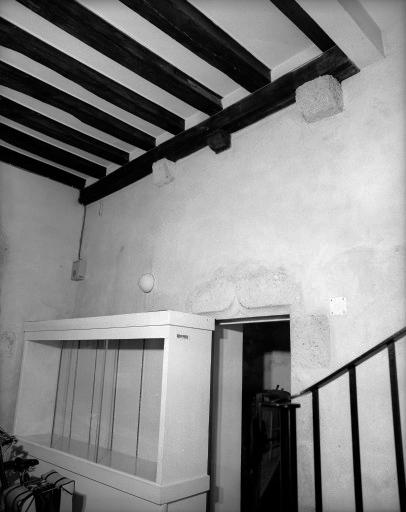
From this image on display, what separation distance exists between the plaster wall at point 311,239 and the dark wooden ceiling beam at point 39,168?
1.82 m

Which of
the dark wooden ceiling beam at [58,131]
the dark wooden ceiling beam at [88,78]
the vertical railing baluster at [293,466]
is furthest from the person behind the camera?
the dark wooden ceiling beam at [58,131]

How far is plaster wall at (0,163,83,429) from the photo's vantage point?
4723 mm

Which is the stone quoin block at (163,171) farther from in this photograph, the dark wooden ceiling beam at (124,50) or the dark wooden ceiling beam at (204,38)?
the dark wooden ceiling beam at (204,38)

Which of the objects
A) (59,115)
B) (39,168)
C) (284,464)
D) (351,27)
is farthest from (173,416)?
(39,168)

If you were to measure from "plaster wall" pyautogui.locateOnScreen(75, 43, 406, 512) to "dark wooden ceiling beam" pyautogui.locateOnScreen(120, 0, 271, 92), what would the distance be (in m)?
0.43

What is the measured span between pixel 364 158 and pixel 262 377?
310cm

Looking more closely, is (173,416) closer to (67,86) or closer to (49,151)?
(67,86)

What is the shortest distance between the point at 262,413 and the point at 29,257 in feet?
10.9

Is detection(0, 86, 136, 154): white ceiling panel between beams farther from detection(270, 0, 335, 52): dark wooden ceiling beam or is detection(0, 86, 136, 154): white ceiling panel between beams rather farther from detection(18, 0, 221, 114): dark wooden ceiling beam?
detection(270, 0, 335, 52): dark wooden ceiling beam

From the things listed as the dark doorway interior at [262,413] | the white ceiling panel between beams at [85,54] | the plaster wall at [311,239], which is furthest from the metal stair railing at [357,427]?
the white ceiling panel between beams at [85,54]

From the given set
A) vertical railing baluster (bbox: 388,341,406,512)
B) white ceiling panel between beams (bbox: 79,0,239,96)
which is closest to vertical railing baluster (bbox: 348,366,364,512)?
vertical railing baluster (bbox: 388,341,406,512)

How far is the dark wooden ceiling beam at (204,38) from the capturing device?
9.38ft

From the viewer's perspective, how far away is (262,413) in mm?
4668

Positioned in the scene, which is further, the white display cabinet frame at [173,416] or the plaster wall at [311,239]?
the white display cabinet frame at [173,416]
